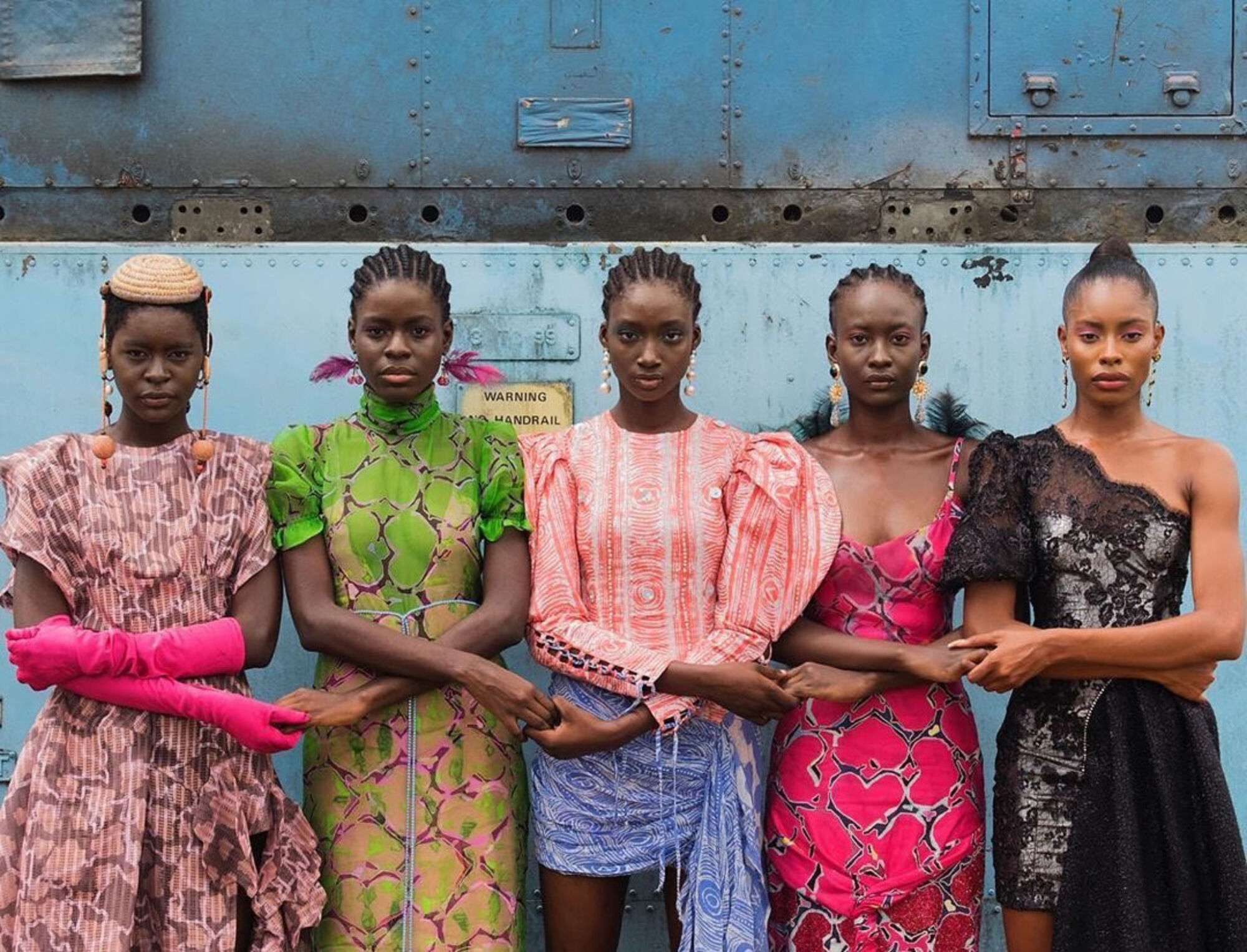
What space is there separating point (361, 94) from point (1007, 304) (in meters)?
1.84

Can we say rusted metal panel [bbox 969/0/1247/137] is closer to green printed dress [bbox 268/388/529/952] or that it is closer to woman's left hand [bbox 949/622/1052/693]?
woman's left hand [bbox 949/622/1052/693]

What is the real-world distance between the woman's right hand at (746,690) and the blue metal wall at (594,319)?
3.09 feet

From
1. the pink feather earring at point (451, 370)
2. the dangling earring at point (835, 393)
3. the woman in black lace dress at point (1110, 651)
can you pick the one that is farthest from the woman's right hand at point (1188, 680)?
the pink feather earring at point (451, 370)

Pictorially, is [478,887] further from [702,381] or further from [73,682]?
[702,381]

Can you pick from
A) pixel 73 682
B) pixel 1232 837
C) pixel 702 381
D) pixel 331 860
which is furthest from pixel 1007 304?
pixel 73 682

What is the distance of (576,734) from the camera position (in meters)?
3.30

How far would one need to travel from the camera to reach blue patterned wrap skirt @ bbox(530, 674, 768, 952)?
3.35 meters

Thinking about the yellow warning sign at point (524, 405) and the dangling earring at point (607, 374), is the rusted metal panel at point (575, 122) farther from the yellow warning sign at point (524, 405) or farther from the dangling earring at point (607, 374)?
the dangling earring at point (607, 374)

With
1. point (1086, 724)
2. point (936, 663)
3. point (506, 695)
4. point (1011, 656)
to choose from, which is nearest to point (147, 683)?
point (506, 695)

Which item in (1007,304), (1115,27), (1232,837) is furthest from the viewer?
(1115,27)

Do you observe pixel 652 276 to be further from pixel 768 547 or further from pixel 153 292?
pixel 153 292

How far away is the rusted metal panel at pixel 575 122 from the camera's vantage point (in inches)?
171

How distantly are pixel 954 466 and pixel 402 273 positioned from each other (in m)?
1.28

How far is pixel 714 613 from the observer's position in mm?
3404
